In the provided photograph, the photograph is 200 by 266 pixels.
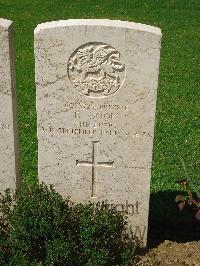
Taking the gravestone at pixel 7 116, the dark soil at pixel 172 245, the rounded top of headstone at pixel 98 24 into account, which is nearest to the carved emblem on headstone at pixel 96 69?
the rounded top of headstone at pixel 98 24

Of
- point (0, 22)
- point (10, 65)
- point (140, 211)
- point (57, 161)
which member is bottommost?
point (140, 211)

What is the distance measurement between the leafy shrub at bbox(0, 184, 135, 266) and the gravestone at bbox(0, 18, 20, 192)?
0.32 m

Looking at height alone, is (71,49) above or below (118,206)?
above

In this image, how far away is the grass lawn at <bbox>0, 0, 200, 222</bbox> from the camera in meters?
6.22

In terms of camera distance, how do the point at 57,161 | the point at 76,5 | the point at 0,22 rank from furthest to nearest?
the point at 76,5 → the point at 57,161 → the point at 0,22

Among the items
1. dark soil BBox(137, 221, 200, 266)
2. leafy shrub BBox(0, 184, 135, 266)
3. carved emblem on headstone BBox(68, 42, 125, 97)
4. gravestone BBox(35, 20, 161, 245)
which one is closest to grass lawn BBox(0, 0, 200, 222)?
dark soil BBox(137, 221, 200, 266)

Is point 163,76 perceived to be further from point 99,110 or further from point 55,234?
point 55,234

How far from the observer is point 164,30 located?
12.4 m

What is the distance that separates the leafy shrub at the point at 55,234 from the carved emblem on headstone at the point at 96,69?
0.94 meters

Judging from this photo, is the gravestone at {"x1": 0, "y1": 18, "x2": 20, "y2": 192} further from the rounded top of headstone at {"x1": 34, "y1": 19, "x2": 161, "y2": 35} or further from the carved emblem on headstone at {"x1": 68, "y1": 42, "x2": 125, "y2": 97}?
the carved emblem on headstone at {"x1": 68, "y1": 42, "x2": 125, "y2": 97}

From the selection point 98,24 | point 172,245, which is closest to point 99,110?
point 98,24

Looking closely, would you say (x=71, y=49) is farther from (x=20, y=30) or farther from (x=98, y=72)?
(x=20, y=30)

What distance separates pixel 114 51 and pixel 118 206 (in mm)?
1481

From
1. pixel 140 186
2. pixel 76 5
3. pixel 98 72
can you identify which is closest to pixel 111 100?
pixel 98 72
